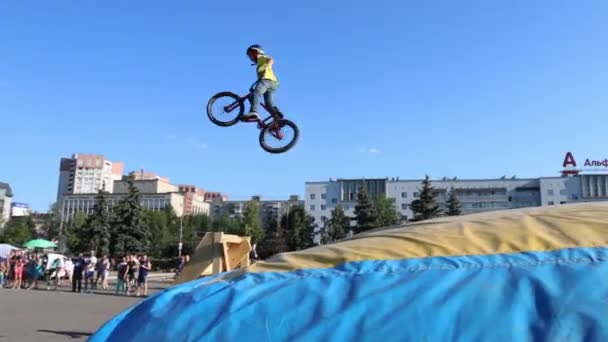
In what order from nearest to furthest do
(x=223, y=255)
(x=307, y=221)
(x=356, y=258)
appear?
(x=356, y=258) < (x=223, y=255) < (x=307, y=221)

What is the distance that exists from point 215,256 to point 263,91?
356 cm

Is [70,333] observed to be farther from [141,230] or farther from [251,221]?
[251,221]

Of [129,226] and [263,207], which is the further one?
[263,207]

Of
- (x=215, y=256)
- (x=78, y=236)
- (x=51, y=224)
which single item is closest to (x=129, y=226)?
(x=78, y=236)

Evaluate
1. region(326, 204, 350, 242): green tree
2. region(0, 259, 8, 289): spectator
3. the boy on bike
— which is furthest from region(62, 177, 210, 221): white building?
the boy on bike

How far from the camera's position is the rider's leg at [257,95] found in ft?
36.8

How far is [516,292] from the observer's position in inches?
55.5

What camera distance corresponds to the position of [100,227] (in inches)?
2363

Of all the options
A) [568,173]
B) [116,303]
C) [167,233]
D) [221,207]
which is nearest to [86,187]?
[221,207]

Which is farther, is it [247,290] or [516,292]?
[247,290]

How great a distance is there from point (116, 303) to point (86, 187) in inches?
6611

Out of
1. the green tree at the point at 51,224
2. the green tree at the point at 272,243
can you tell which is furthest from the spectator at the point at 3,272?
the green tree at the point at 51,224

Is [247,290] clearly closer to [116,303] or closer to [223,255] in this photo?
[223,255]

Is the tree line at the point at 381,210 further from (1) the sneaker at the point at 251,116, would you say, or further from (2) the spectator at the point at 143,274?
(1) the sneaker at the point at 251,116
